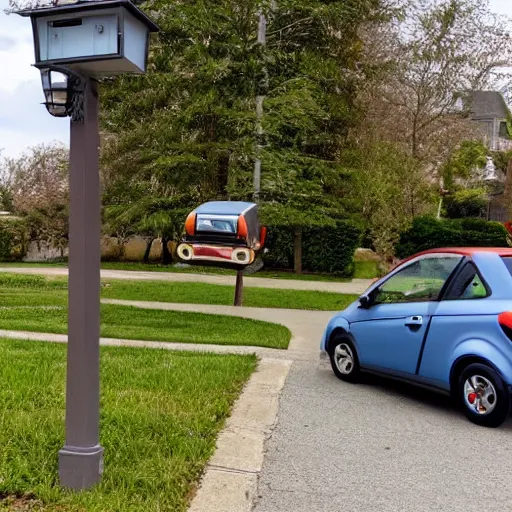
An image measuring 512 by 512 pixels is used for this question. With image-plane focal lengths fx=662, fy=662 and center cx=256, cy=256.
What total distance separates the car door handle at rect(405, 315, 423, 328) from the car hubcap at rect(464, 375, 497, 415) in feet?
2.38

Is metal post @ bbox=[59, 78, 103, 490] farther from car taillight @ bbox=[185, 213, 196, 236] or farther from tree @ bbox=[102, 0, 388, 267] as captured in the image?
tree @ bbox=[102, 0, 388, 267]

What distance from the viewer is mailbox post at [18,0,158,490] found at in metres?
3.48

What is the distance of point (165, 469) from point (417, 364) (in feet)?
9.84

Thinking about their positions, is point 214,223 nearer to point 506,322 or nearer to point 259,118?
point 259,118

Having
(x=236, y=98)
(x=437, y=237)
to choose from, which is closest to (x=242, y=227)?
(x=236, y=98)

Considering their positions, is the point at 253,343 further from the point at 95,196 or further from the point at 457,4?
the point at 457,4

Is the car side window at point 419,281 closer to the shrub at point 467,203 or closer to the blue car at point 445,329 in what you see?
the blue car at point 445,329

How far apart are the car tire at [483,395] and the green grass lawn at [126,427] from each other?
2.03 metres

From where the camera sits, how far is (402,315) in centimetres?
641

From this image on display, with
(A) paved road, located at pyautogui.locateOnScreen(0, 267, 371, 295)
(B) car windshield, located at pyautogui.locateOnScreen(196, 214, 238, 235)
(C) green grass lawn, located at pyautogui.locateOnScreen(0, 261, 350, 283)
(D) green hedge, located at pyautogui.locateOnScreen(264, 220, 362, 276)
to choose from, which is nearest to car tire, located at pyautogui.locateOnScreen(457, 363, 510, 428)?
(B) car windshield, located at pyautogui.locateOnScreen(196, 214, 238, 235)

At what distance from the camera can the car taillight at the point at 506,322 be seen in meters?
5.30

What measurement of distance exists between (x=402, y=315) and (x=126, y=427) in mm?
2994

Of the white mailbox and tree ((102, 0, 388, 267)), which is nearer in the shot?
the white mailbox

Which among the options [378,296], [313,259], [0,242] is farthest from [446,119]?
[378,296]
